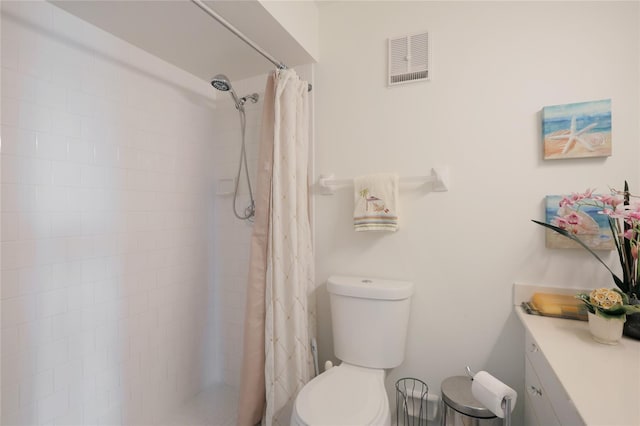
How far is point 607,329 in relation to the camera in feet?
3.20

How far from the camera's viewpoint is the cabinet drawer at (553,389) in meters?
0.71

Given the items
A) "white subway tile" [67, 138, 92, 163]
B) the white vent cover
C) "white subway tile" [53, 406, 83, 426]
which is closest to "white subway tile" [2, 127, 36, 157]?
"white subway tile" [67, 138, 92, 163]

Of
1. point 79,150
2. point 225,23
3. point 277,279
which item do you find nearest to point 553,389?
point 277,279

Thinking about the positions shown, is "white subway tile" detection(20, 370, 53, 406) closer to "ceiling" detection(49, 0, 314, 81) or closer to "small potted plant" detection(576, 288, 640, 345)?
→ "ceiling" detection(49, 0, 314, 81)

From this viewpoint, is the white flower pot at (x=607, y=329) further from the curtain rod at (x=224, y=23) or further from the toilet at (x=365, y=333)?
the curtain rod at (x=224, y=23)

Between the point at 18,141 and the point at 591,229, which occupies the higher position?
the point at 18,141

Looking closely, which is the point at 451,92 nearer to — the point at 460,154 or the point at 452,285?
the point at 460,154

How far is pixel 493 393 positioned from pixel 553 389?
0.52ft

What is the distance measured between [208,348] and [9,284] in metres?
1.16

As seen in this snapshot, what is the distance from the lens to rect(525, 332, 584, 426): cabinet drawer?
71 cm

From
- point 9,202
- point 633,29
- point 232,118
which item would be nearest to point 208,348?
point 9,202

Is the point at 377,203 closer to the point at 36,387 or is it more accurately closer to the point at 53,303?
the point at 53,303

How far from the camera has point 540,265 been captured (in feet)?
4.33

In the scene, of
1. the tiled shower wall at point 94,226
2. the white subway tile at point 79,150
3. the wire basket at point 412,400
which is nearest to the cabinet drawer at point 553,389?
the wire basket at point 412,400
